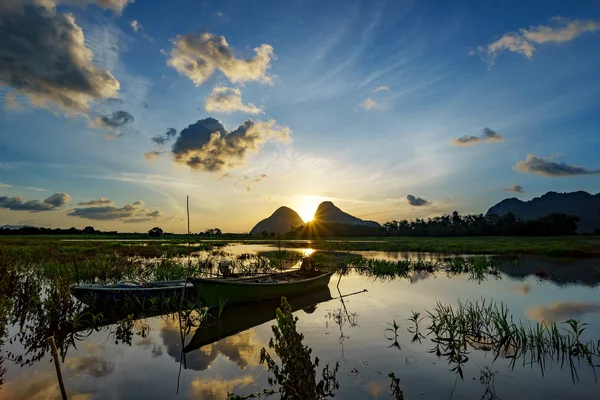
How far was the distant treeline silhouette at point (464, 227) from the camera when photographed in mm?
81562

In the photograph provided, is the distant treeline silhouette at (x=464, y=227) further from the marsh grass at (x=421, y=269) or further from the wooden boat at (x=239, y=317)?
the wooden boat at (x=239, y=317)

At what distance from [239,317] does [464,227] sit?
10218 centimetres

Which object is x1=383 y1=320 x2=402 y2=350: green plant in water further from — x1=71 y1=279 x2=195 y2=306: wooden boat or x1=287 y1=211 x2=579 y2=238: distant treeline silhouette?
x1=287 y1=211 x2=579 y2=238: distant treeline silhouette

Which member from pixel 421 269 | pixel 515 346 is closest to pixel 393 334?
pixel 515 346

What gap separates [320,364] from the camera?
380 inches

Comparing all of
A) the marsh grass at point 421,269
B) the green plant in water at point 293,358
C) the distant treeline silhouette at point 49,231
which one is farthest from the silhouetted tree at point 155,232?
the green plant in water at point 293,358

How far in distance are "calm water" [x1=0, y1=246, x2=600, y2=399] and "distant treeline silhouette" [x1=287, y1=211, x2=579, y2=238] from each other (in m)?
79.0

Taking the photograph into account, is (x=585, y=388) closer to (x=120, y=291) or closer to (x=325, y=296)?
(x=325, y=296)

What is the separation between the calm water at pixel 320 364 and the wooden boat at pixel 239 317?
24 cm

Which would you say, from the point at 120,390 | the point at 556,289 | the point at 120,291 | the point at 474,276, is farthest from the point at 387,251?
the point at 120,390

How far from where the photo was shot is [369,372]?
9.06 m

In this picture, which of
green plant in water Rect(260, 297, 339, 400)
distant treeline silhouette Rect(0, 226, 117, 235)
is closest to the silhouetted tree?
distant treeline silhouette Rect(0, 226, 117, 235)

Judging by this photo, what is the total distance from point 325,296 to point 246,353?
976 cm

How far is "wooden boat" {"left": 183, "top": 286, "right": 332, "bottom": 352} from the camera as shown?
1225 centimetres
